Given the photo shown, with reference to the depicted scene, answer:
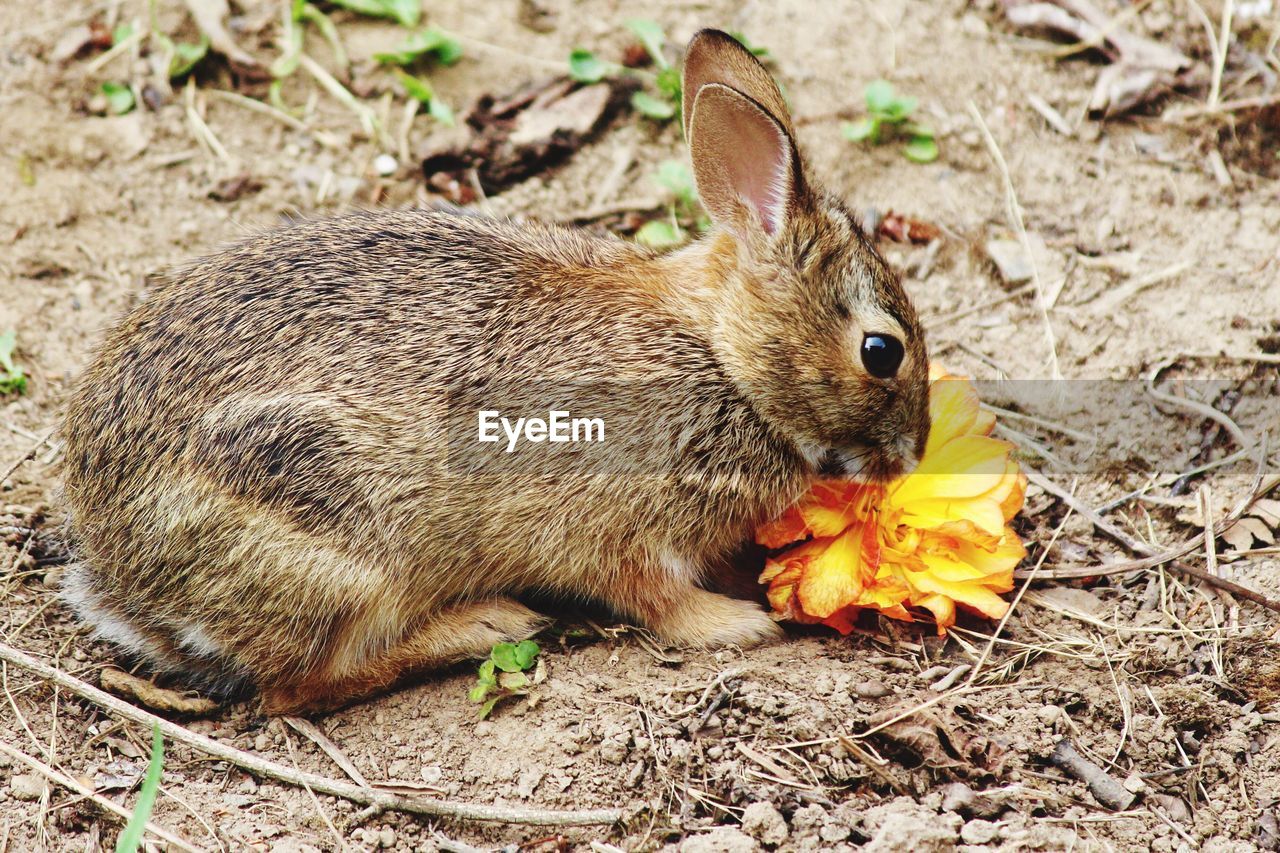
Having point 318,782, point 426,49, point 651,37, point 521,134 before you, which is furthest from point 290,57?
point 318,782

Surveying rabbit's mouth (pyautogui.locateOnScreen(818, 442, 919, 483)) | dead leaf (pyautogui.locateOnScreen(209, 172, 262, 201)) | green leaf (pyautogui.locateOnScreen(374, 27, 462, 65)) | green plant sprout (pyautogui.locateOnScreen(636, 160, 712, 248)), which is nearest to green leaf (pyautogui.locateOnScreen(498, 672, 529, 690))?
rabbit's mouth (pyautogui.locateOnScreen(818, 442, 919, 483))

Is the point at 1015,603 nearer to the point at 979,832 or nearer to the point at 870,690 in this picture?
the point at 870,690

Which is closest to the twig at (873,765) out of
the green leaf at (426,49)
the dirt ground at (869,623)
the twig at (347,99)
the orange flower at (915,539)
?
the dirt ground at (869,623)

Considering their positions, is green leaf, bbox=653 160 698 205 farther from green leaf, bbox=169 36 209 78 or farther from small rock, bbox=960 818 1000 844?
small rock, bbox=960 818 1000 844

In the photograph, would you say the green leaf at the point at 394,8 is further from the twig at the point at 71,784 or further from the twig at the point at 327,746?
the twig at the point at 71,784

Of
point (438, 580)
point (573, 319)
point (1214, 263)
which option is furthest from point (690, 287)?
point (1214, 263)

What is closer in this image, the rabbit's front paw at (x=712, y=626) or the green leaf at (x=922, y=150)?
the rabbit's front paw at (x=712, y=626)
